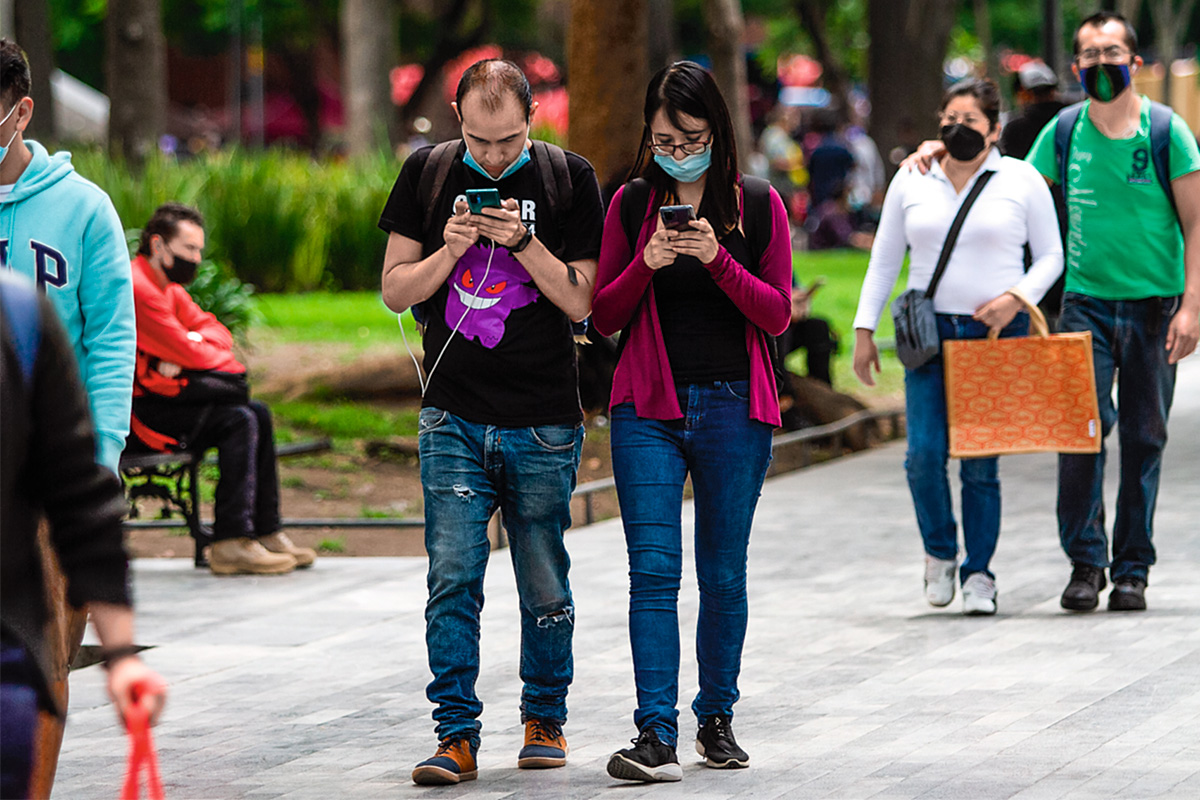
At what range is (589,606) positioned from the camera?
24.3ft

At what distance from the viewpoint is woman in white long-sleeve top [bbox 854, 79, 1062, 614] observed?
6.71 metres

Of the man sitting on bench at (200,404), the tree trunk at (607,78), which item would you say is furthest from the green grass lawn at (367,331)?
the man sitting on bench at (200,404)

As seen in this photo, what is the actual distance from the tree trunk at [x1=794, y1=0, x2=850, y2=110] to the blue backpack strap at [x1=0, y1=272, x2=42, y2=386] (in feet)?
112

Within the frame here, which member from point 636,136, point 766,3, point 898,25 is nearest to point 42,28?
point 636,136

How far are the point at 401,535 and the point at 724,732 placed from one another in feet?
16.4

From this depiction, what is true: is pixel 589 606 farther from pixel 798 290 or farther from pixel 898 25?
pixel 898 25

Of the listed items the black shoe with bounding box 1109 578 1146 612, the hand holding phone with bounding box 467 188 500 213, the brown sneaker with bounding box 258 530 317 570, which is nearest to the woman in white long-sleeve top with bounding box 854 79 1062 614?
the black shoe with bounding box 1109 578 1146 612

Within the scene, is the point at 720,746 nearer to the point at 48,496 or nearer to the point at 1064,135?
the point at 48,496

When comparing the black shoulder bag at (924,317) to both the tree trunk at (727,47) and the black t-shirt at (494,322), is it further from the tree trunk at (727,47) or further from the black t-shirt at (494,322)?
the tree trunk at (727,47)

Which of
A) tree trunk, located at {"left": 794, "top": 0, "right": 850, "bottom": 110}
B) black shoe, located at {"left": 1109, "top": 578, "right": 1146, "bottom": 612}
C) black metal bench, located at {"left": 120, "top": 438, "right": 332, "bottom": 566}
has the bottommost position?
black shoe, located at {"left": 1109, "top": 578, "right": 1146, "bottom": 612}

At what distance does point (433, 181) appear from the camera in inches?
196

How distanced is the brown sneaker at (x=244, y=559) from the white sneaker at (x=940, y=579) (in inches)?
115

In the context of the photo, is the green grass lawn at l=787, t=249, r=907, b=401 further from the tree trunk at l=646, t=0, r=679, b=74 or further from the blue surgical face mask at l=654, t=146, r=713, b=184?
the blue surgical face mask at l=654, t=146, r=713, b=184

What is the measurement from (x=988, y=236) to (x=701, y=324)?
2.10m
